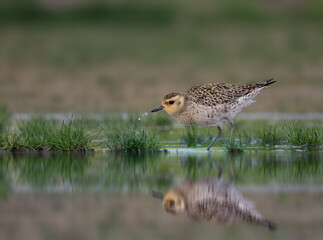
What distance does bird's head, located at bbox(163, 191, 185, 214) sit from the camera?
780 cm

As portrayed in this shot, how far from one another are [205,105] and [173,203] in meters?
5.48

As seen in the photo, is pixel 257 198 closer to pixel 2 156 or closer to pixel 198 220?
pixel 198 220

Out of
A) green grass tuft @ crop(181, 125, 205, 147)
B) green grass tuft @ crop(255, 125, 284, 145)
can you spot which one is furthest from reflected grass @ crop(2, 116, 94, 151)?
green grass tuft @ crop(255, 125, 284, 145)

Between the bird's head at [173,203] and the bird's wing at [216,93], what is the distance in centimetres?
494

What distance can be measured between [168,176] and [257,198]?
2.07 m

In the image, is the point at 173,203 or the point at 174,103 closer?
the point at 173,203

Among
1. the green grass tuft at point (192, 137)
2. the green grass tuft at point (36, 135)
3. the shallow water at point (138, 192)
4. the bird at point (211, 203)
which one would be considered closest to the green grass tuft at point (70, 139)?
the green grass tuft at point (36, 135)

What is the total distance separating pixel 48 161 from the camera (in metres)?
11.9

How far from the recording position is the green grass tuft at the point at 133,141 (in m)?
13.1

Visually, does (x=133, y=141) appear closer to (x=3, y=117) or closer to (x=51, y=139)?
(x=51, y=139)

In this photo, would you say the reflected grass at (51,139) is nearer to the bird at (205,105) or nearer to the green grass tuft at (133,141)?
the green grass tuft at (133,141)

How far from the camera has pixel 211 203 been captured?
7.94 metres

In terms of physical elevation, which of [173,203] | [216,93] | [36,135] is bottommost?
[173,203]

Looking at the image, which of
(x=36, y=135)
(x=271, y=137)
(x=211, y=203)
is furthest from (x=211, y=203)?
(x=271, y=137)
